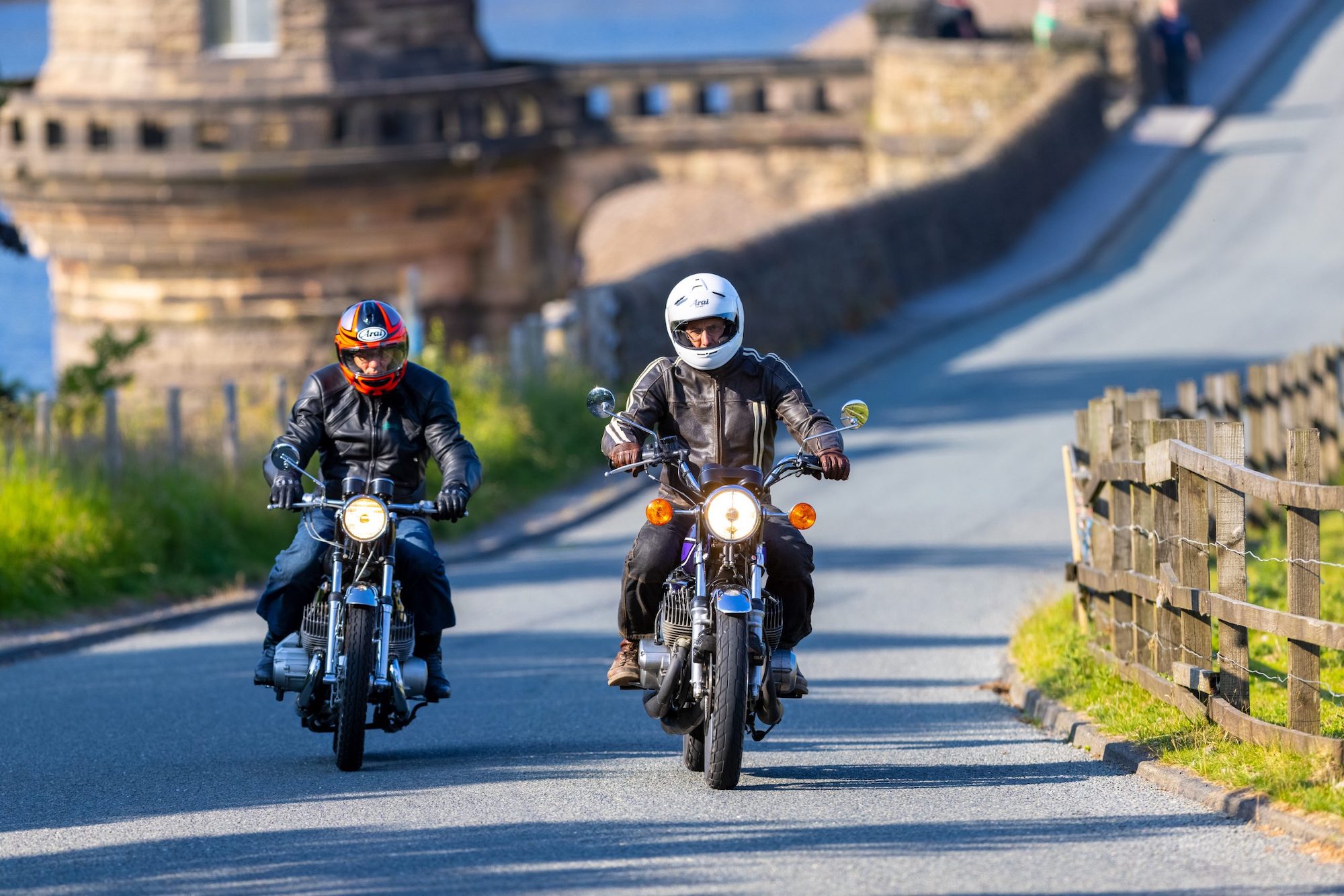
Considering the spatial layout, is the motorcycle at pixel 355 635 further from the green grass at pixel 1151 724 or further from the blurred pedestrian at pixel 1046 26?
the blurred pedestrian at pixel 1046 26

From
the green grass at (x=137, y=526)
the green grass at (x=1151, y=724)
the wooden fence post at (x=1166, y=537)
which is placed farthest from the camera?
the green grass at (x=137, y=526)

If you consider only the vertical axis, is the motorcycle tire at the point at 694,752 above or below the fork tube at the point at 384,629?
below

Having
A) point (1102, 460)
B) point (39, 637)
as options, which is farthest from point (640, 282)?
point (1102, 460)

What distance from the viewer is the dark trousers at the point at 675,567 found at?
26.4ft

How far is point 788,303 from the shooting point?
24.7 metres

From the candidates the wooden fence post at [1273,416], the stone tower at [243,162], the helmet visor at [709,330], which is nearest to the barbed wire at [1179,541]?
the helmet visor at [709,330]

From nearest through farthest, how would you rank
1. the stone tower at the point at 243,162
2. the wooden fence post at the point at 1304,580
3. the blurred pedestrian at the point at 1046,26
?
the wooden fence post at the point at 1304,580
the stone tower at the point at 243,162
the blurred pedestrian at the point at 1046,26

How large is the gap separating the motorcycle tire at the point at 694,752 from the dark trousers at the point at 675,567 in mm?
435

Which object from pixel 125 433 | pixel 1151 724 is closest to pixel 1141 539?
pixel 1151 724

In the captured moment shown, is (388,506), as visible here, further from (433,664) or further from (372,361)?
(433,664)

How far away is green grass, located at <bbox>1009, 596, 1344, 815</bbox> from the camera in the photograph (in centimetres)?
737

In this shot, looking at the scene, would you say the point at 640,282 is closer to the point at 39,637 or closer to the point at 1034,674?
the point at 39,637

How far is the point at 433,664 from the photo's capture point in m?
8.84

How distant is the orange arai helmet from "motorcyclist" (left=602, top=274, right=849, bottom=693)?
3.24 ft
